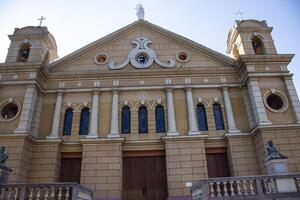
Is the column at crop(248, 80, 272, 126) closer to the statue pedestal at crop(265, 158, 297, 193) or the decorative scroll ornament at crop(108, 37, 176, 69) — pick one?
the statue pedestal at crop(265, 158, 297, 193)

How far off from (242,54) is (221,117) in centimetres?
476

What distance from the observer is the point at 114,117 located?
16922mm

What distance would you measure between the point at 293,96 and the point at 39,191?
15771 mm

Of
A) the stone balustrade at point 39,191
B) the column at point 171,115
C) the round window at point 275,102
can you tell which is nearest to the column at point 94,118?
the column at point 171,115

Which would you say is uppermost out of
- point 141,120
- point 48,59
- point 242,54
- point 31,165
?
point 48,59

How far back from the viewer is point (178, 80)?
1823 centimetres

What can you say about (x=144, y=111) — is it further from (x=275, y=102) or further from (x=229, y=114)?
(x=275, y=102)

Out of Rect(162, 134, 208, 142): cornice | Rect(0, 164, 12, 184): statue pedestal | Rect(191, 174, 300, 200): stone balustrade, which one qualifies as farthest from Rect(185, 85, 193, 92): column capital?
Rect(0, 164, 12, 184): statue pedestal

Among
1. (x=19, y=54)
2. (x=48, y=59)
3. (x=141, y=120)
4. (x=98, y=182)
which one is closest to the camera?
(x=98, y=182)

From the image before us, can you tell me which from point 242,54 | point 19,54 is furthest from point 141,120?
point 19,54

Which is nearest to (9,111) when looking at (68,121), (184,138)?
(68,121)

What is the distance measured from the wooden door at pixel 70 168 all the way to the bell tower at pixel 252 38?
13843 mm

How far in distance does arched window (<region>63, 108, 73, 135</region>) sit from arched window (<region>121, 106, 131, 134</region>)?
3.56 m

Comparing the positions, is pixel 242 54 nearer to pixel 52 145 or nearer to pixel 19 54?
pixel 52 145
